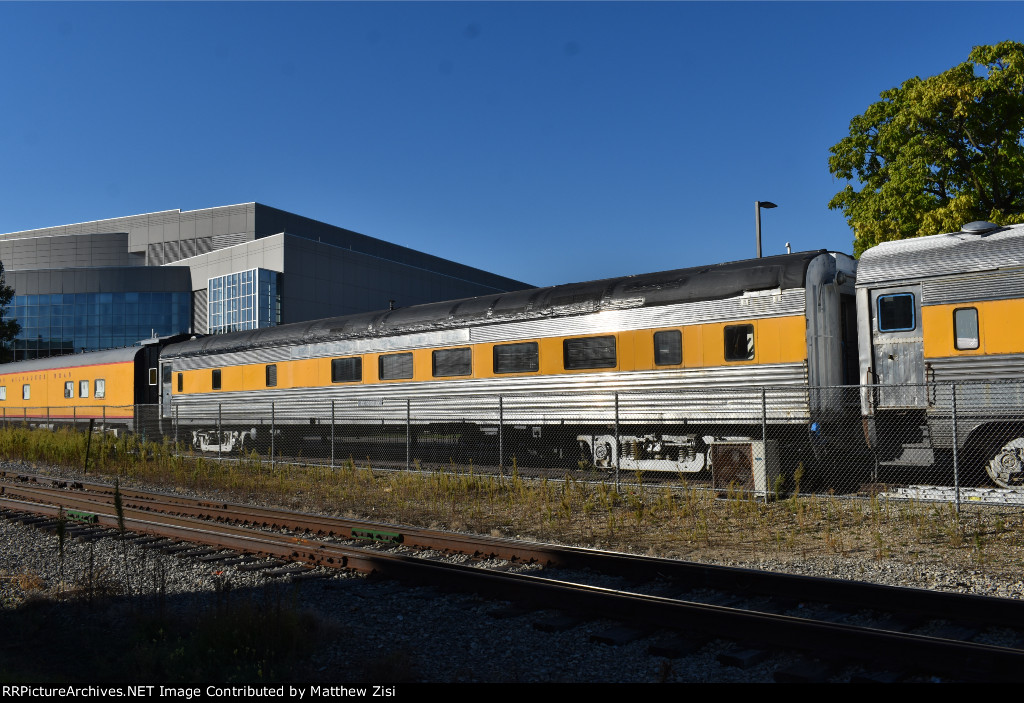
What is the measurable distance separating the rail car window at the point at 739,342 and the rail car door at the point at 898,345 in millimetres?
1861

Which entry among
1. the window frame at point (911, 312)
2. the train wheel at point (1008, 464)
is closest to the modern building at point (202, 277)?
the window frame at point (911, 312)

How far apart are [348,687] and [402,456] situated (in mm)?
13903

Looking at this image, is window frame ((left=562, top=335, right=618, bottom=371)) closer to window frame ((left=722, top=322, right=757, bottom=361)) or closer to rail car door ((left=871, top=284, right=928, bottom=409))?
window frame ((left=722, top=322, right=757, bottom=361))

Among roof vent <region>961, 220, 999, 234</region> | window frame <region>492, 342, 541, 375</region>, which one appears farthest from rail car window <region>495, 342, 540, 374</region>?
roof vent <region>961, 220, 999, 234</region>

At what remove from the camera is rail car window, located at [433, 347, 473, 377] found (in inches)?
658

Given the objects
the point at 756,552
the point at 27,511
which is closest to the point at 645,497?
the point at 756,552

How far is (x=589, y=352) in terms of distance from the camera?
14789 millimetres

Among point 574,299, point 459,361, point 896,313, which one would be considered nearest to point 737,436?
point 896,313

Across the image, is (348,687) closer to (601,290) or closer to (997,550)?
(997,550)

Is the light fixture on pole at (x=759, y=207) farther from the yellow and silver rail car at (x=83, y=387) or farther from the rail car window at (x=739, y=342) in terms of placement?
the yellow and silver rail car at (x=83, y=387)

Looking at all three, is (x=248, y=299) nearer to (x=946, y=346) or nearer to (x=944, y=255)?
(x=944, y=255)

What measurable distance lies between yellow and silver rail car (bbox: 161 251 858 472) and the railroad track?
4527 mm

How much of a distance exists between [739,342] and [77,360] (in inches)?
1070

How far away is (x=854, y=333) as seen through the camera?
13125 millimetres
